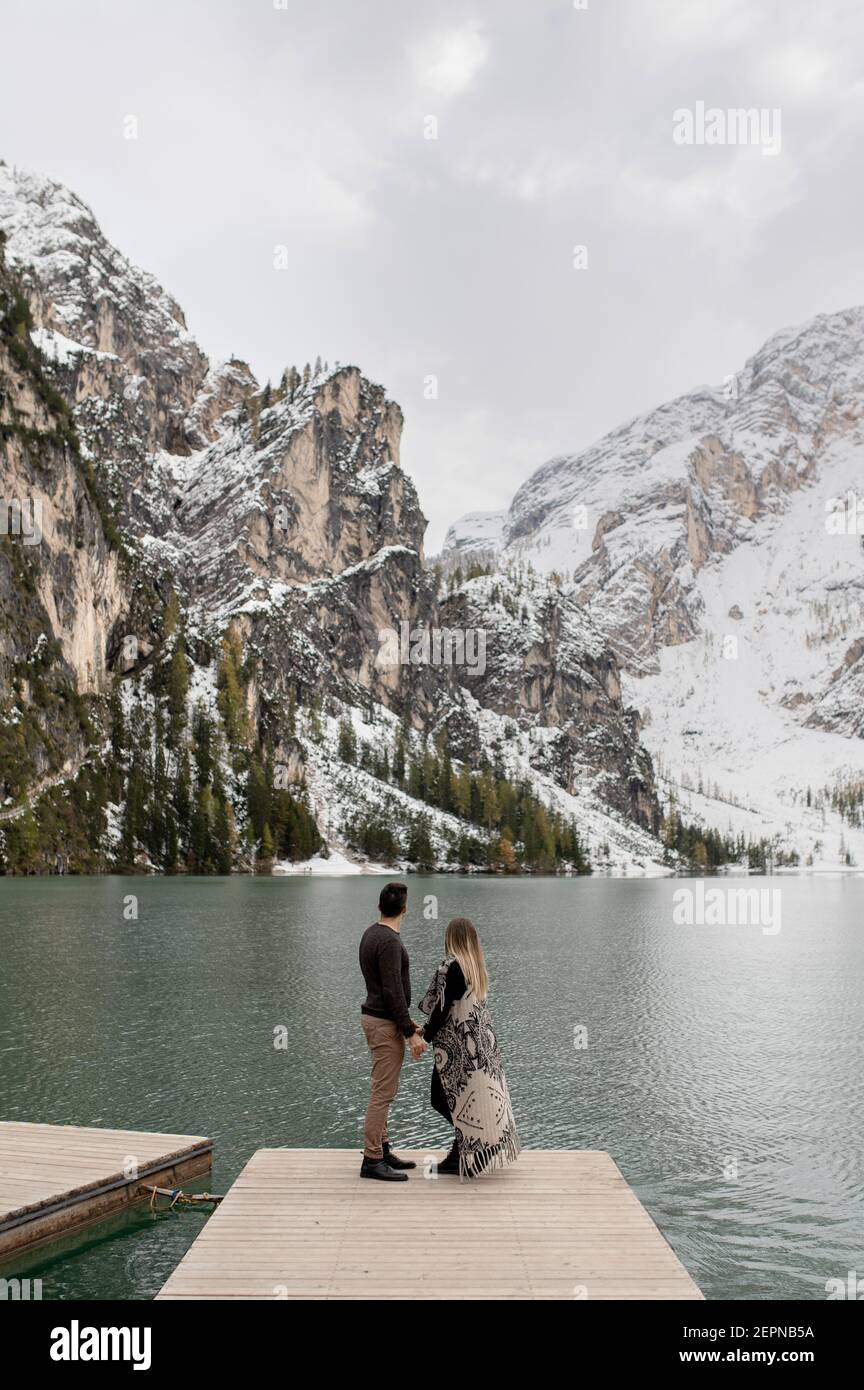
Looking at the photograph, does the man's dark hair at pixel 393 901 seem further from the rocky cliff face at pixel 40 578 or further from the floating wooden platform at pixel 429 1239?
the rocky cliff face at pixel 40 578

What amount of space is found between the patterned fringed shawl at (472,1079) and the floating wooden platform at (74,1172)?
6.26 m

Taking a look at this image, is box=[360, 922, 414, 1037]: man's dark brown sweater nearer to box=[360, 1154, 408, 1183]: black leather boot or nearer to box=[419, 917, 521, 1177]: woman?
box=[419, 917, 521, 1177]: woman

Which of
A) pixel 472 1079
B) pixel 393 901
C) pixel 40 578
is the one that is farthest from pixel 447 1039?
pixel 40 578

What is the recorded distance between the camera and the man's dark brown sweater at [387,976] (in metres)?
13.4

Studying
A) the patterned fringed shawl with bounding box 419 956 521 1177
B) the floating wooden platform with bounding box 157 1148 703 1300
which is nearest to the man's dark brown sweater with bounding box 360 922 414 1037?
the patterned fringed shawl with bounding box 419 956 521 1177

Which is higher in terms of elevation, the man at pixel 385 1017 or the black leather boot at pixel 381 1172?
the man at pixel 385 1017

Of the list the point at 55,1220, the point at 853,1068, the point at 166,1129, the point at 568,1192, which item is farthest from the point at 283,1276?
the point at 853,1068

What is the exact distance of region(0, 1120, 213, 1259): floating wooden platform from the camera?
1491 cm

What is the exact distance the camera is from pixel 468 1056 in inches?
543

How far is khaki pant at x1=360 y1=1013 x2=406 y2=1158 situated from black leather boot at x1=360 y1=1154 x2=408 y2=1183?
10cm

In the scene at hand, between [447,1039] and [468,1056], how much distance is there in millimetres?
366

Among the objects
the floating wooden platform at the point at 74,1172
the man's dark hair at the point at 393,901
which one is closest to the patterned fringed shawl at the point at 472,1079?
the man's dark hair at the point at 393,901

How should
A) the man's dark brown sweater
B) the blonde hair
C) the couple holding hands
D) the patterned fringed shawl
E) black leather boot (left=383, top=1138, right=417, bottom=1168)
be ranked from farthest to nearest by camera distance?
1. black leather boot (left=383, top=1138, right=417, bottom=1168)
2. the patterned fringed shawl
3. the blonde hair
4. the couple holding hands
5. the man's dark brown sweater
